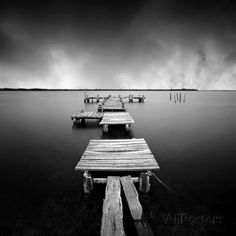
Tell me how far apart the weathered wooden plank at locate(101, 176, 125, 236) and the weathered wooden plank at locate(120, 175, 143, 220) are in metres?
0.26

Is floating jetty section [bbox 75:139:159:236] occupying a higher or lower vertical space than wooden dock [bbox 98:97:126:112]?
lower

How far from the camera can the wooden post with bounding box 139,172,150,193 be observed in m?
5.35

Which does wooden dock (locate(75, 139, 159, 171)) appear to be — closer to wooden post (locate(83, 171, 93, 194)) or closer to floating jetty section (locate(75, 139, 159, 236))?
floating jetty section (locate(75, 139, 159, 236))

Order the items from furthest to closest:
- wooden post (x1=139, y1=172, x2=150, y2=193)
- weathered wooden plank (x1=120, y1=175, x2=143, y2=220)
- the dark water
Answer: wooden post (x1=139, y1=172, x2=150, y2=193), the dark water, weathered wooden plank (x1=120, y1=175, x2=143, y2=220)

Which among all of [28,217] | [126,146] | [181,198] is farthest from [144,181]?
[28,217]

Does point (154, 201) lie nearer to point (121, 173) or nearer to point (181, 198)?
point (181, 198)

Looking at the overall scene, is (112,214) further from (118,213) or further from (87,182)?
(87,182)

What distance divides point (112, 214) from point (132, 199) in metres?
0.75

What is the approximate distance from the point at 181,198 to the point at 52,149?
27.7 ft

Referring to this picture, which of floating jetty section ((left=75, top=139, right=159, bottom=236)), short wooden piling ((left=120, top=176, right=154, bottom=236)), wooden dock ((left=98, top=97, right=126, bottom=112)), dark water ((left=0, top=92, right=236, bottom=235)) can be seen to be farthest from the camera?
wooden dock ((left=98, top=97, right=126, bottom=112))

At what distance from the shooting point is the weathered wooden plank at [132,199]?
153 inches

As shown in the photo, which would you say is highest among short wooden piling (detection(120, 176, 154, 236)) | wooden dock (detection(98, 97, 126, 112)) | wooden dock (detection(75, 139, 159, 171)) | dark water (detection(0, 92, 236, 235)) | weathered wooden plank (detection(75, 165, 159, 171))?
wooden dock (detection(98, 97, 126, 112))

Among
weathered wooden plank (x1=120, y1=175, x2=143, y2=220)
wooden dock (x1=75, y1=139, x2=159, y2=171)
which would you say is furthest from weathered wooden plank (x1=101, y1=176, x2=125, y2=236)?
wooden dock (x1=75, y1=139, x2=159, y2=171)

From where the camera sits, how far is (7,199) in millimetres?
5734
